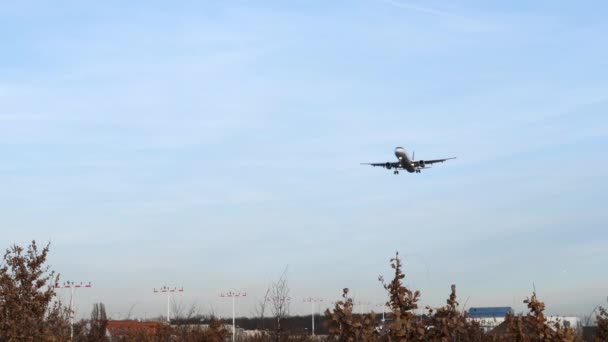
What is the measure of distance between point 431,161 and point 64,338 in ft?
221

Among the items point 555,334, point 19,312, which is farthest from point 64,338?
point 555,334

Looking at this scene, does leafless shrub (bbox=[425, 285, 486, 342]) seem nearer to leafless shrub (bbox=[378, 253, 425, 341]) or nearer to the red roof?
leafless shrub (bbox=[378, 253, 425, 341])

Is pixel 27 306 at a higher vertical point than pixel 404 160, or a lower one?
lower

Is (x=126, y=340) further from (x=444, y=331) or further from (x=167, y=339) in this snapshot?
(x=444, y=331)

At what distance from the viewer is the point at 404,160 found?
91250 millimetres

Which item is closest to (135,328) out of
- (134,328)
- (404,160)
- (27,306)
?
(134,328)

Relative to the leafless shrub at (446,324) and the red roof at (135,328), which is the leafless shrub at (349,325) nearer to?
the leafless shrub at (446,324)

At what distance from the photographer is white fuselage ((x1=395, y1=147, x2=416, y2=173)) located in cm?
9088

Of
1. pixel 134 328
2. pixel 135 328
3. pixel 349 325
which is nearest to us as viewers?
pixel 349 325

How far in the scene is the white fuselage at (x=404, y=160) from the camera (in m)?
90.9

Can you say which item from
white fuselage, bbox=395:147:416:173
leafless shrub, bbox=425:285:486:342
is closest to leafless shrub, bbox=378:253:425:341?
leafless shrub, bbox=425:285:486:342

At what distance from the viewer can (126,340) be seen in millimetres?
66062

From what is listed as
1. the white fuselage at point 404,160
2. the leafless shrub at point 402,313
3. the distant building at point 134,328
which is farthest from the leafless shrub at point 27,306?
the white fuselage at point 404,160

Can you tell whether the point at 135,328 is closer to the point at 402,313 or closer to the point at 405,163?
the point at 405,163
